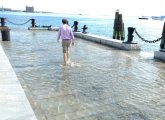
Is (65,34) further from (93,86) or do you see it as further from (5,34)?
(5,34)

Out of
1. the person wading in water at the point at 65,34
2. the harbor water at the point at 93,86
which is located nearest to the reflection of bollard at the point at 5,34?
the harbor water at the point at 93,86

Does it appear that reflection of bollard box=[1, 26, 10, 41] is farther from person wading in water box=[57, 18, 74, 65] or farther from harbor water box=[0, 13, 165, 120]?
person wading in water box=[57, 18, 74, 65]

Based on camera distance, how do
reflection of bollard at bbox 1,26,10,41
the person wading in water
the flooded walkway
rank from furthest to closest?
reflection of bollard at bbox 1,26,10,41
the person wading in water
the flooded walkway

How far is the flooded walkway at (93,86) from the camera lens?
5703 mm

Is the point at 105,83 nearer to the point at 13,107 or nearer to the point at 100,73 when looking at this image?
the point at 100,73

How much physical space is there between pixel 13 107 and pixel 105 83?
337cm

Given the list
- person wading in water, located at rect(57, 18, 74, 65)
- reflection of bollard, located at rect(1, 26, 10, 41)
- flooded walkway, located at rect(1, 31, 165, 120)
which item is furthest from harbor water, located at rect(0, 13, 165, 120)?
reflection of bollard, located at rect(1, 26, 10, 41)

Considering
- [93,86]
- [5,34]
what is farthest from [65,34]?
[5,34]

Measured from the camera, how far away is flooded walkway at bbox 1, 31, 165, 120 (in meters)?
5.70

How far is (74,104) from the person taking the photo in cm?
612

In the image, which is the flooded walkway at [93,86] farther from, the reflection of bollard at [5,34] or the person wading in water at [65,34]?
the reflection of bollard at [5,34]

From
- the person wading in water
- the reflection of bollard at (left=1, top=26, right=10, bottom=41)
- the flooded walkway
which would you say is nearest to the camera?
the flooded walkway

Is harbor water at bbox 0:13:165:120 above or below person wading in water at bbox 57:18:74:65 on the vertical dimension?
below

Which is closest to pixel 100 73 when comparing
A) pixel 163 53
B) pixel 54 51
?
pixel 163 53
